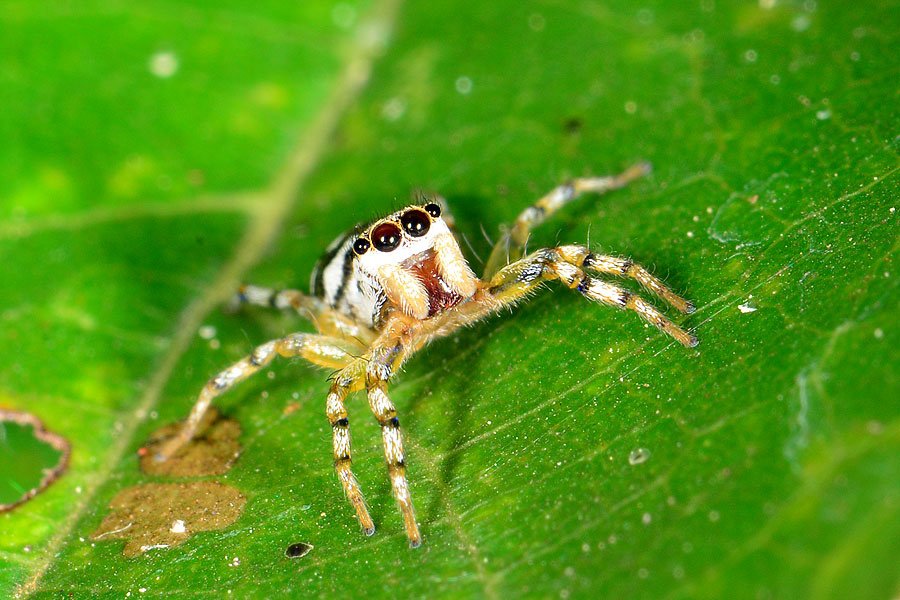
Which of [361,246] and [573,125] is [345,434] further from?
[573,125]

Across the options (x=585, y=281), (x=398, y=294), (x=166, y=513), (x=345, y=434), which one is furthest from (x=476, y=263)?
(x=166, y=513)

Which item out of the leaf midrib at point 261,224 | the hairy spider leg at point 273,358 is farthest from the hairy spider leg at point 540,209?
the leaf midrib at point 261,224

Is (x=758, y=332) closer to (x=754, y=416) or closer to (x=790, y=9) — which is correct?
→ (x=754, y=416)

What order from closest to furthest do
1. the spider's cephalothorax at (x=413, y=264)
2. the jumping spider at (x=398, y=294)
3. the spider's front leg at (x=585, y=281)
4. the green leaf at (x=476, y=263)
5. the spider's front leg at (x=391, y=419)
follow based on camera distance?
1. the green leaf at (x=476, y=263)
2. the spider's front leg at (x=391, y=419)
3. the spider's front leg at (x=585, y=281)
4. the jumping spider at (x=398, y=294)
5. the spider's cephalothorax at (x=413, y=264)

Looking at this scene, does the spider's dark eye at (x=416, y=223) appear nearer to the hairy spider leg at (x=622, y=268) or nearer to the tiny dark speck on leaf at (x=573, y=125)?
the hairy spider leg at (x=622, y=268)

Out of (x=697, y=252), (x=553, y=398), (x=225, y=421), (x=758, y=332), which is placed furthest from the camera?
(x=225, y=421)

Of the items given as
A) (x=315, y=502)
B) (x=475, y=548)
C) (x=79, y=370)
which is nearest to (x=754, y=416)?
(x=475, y=548)
